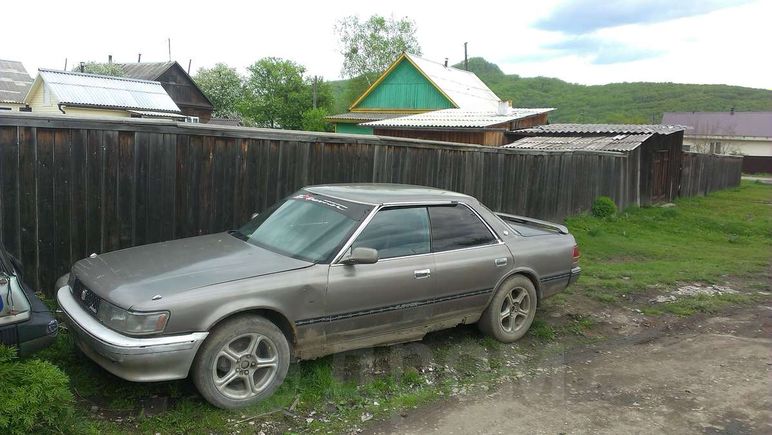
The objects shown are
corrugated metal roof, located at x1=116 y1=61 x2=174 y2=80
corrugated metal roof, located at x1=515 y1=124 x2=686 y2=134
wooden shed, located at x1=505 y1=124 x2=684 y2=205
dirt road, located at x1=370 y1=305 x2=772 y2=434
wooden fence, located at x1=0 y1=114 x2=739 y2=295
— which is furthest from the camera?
corrugated metal roof, located at x1=116 y1=61 x2=174 y2=80

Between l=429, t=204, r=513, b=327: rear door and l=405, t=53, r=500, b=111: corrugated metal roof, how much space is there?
28046 mm

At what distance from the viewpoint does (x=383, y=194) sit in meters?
5.25

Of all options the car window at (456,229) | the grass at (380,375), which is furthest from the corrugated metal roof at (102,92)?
the car window at (456,229)

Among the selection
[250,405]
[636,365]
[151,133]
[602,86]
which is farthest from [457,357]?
[602,86]

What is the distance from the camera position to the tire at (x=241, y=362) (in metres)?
3.87

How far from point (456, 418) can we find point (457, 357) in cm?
118

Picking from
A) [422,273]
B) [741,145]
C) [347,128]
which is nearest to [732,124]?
[741,145]

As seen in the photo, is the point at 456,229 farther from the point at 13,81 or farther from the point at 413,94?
the point at 13,81

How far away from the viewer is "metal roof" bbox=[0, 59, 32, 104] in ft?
101

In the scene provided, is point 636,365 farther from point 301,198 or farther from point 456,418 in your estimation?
point 301,198

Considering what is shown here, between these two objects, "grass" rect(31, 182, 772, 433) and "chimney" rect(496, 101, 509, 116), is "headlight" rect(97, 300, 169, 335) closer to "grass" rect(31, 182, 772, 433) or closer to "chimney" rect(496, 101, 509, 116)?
"grass" rect(31, 182, 772, 433)

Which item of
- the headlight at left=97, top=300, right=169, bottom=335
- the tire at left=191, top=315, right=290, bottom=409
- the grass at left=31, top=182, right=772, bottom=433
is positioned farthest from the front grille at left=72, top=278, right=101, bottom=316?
the tire at left=191, top=315, right=290, bottom=409

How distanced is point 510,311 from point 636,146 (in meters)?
12.2

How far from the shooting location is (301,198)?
5418 millimetres
